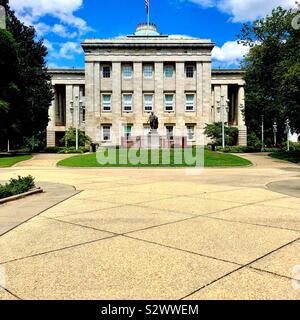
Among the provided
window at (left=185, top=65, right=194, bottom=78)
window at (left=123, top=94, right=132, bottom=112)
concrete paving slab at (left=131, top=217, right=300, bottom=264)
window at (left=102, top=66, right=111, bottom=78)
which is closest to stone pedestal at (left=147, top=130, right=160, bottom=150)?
window at (left=123, top=94, right=132, bottom=112)

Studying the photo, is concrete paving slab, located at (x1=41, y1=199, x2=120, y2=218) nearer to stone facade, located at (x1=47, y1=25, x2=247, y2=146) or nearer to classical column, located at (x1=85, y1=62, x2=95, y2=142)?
stone facade, located at (x1=47, y1=25, x2=247, y2=146)

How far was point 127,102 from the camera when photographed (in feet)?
196

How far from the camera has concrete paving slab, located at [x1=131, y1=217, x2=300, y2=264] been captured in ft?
17.1

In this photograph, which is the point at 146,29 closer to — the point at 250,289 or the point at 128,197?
the point at 128,197

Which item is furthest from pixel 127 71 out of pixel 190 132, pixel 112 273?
pixel 112 273

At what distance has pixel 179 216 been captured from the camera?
7.86 m

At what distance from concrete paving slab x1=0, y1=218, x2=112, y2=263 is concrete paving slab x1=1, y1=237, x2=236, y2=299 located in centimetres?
36

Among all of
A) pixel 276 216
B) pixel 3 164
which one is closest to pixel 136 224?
pixel 276 216

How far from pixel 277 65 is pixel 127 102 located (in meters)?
29.3

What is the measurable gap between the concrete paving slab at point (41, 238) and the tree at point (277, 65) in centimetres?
2357

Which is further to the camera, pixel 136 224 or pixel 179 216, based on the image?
pixel 179 216

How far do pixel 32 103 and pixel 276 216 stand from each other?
41.3m
